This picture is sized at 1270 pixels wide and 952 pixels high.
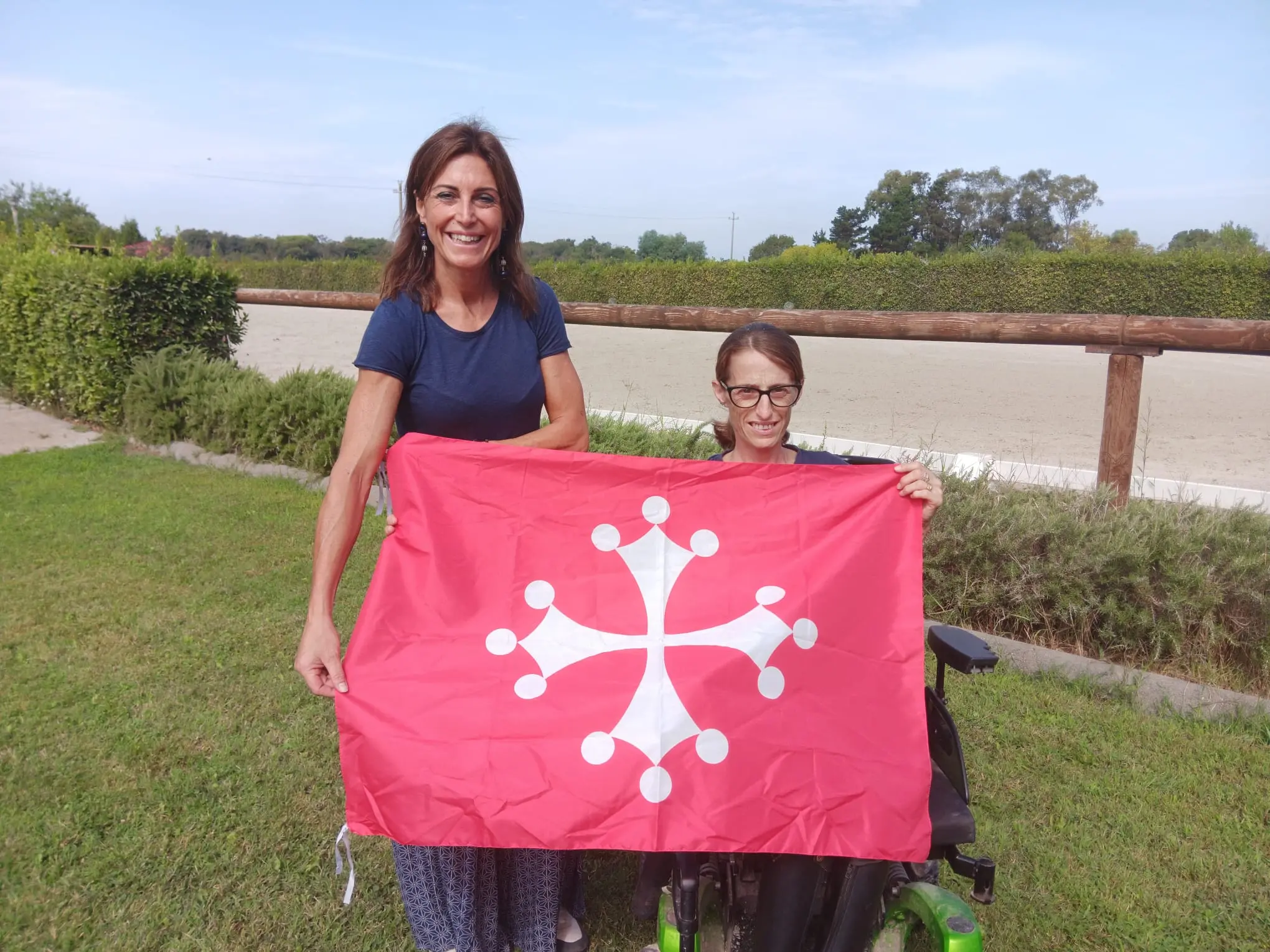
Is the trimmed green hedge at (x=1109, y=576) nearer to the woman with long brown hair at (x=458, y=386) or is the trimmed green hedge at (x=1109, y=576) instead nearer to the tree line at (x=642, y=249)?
the woman with long brown hair at (x=458, y=386)

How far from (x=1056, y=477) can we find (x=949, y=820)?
3.93m

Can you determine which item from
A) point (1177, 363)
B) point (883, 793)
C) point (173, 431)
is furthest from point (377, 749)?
point (1177, 363)

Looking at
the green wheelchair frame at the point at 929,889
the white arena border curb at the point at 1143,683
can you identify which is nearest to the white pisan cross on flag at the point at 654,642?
the green wheelchair frame at the point at 929,889

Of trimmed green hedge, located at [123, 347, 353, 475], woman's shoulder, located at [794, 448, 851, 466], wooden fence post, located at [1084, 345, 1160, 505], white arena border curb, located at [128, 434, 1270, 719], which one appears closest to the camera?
woman's shoulder, located at [794, 448, 851, 466]

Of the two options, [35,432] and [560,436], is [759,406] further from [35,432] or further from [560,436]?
[35,432]

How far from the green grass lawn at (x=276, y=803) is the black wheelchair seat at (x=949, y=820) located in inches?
31.6

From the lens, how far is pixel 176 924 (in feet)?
9.00

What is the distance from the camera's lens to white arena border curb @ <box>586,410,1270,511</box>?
17.0 ft

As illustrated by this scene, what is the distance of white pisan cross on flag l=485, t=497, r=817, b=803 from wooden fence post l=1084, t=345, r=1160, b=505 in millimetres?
3374

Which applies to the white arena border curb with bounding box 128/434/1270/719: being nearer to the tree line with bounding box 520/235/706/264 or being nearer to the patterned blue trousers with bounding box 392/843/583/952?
the patterned blue trousers with bounding box 392/843/583/952

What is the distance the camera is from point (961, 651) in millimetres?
2291

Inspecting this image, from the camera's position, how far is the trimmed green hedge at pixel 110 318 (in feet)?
30.2

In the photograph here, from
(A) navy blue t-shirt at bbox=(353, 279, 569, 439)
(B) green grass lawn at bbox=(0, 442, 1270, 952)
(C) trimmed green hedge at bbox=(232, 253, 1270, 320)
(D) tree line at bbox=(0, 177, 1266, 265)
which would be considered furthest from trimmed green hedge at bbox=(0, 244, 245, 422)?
(D) tree line at bbox=(0, 177, 1266, 265)

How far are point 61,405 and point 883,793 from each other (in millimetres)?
10905
